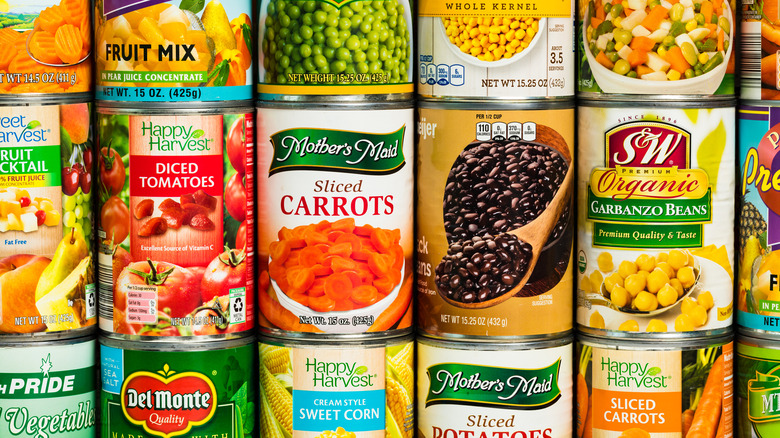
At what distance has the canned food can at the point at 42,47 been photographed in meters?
2.34

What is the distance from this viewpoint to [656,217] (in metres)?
2.39

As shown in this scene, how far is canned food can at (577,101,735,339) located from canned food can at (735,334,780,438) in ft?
0.32

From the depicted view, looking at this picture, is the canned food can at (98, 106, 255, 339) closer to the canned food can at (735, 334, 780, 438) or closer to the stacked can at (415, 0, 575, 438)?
the stacked can at (415, 0, 575, 438)

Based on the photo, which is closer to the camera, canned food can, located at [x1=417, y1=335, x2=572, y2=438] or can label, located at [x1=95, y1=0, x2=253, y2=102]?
can label, located at [x1=95, y1=0, x2=253, y2=102]

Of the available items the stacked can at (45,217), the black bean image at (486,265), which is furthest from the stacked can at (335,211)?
the stacked can at (45,217)

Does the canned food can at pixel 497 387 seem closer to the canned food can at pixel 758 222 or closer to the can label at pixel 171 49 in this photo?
the canned food can at pixel 758 222

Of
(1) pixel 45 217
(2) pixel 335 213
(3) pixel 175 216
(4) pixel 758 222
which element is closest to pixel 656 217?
(4) pixel 758 222

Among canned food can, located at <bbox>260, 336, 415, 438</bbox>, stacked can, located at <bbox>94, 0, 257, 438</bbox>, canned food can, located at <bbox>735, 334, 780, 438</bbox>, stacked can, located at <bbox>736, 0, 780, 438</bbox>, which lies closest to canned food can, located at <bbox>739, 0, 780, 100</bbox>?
stacked can, located at <bbox>736, 0, 780, 438</bbox>

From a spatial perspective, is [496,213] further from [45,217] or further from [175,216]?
[45,217]

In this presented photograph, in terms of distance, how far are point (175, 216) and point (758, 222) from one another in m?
1.33

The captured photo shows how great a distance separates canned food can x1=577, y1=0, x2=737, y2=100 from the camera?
7.68 feet

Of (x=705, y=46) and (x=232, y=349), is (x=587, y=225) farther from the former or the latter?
(x=232, y=349)

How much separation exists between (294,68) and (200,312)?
58cm

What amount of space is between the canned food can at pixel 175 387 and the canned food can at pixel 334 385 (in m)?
0.09
